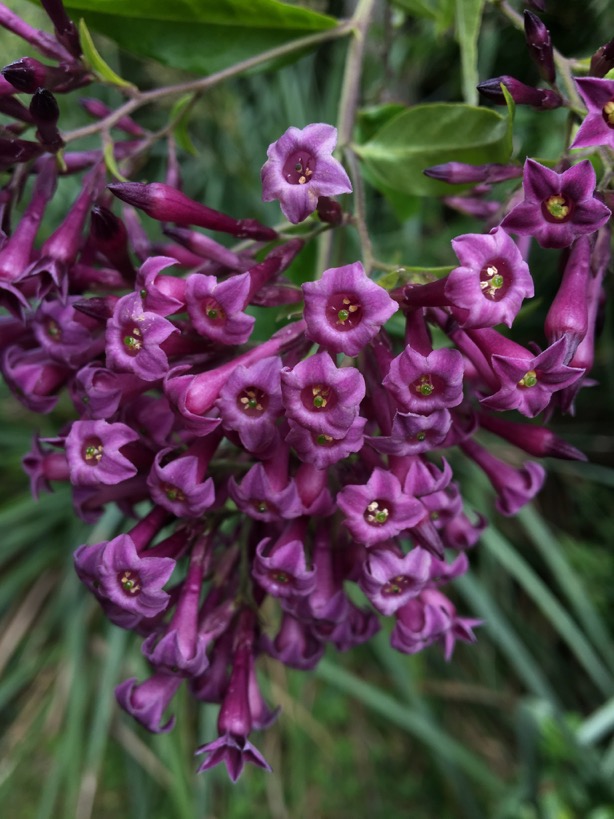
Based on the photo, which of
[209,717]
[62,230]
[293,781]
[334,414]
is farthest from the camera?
[293,781]

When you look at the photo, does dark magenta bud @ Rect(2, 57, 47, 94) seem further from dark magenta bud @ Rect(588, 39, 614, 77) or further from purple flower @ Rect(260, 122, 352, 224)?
dark magenta bud @ Rect(588, 39, 614, 77)

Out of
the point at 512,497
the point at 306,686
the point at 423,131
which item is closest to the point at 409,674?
the point at 306,686

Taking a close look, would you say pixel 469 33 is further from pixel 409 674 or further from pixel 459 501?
pixel 409 674

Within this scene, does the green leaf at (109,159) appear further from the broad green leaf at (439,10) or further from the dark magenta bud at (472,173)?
the broad green leaf at (439,10)

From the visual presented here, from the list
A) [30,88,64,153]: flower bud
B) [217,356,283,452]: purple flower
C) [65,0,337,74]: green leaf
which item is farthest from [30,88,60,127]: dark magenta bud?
[217,356,283,452]: purple flower

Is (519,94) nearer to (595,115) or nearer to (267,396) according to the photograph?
(595,115)

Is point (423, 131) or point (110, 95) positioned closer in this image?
point (423, 131)

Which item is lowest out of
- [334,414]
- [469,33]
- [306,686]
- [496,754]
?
[496,754]
